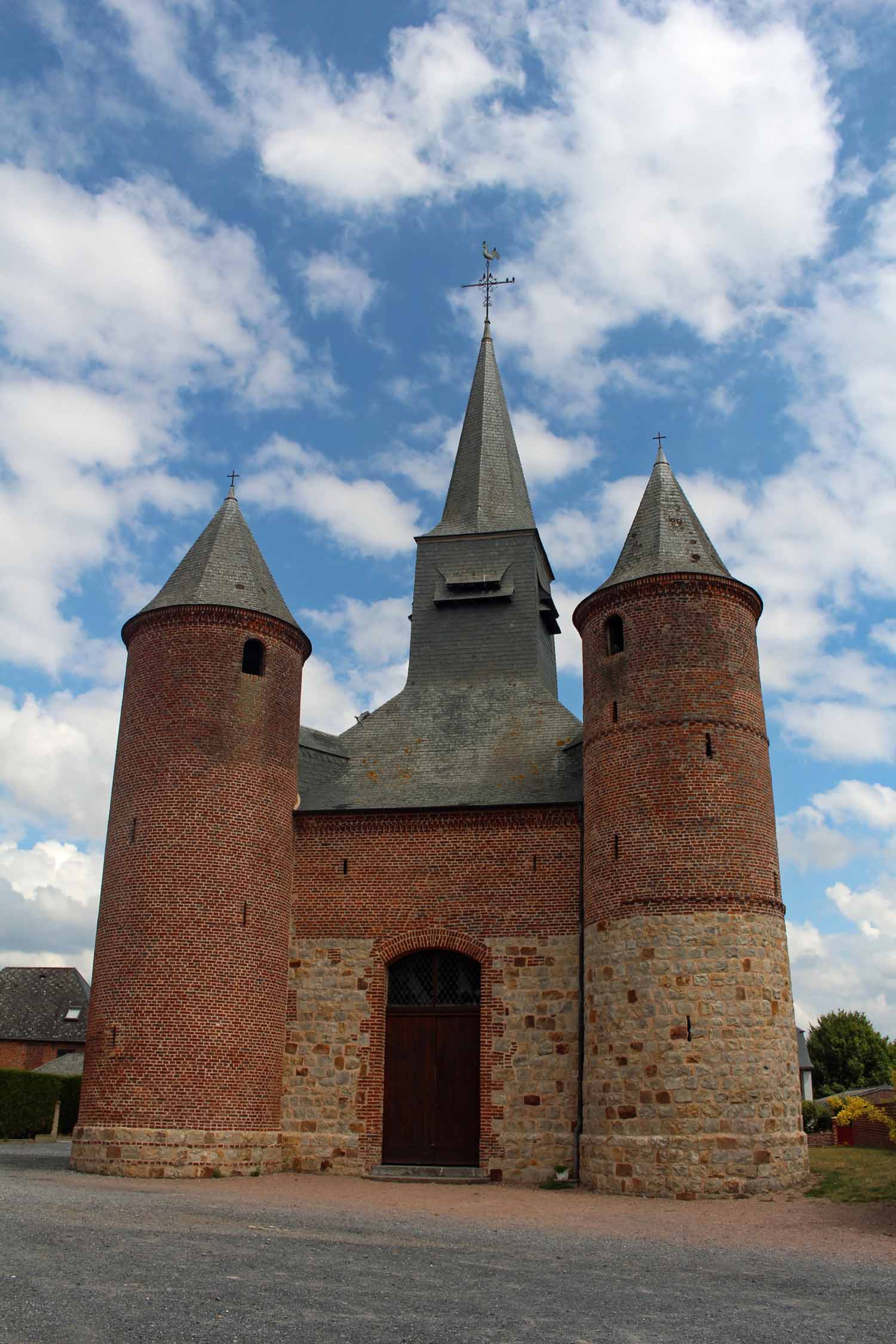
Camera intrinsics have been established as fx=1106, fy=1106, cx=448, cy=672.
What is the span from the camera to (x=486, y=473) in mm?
28750

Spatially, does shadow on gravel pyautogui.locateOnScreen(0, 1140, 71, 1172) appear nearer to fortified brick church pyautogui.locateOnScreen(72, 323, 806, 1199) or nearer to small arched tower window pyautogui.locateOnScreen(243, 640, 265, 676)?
fortified brick church pyautogui.locateOnScreen(72, 323, 806, 1199)

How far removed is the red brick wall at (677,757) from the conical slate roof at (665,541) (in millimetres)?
377

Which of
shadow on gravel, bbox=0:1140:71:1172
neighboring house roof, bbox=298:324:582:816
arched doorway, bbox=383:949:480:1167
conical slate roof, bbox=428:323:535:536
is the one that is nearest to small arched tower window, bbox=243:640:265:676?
neighboring house roof, bbox=298:324:582:816

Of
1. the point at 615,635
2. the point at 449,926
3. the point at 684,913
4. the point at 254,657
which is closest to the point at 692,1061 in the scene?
the point at 684,913

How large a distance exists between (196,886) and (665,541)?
1035 cm

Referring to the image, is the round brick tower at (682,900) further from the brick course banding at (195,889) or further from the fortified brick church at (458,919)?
the brick course banding at (195,889)

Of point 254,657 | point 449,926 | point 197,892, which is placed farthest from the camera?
point 254,657

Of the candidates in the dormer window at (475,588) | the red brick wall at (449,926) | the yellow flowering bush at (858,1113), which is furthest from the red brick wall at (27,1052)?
the yellow flowering bush at (858,1113)

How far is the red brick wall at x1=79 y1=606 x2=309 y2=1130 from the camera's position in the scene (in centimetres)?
1805

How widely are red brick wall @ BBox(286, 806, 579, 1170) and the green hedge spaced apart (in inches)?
428

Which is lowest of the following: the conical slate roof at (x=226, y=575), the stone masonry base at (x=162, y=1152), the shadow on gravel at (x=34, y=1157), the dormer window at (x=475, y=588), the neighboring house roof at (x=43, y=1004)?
the shadow on gravel at (x=34, y=1157)

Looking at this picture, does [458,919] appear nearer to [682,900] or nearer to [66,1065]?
[682,900]

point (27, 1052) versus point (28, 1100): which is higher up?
point (27, 1052)

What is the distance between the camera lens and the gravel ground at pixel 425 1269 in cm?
694
